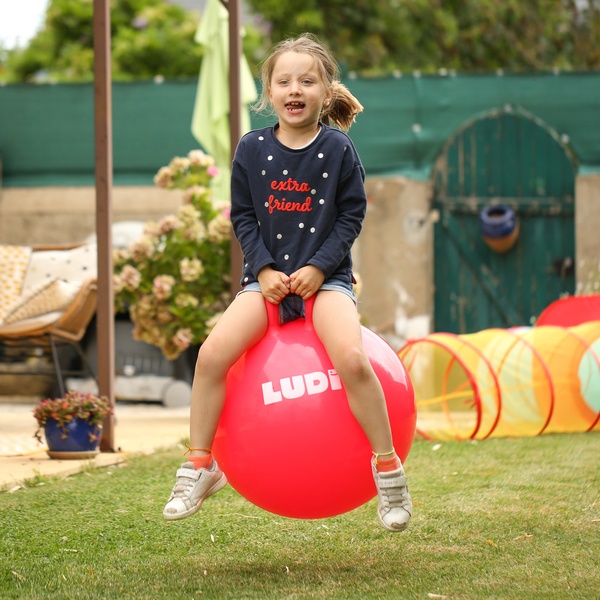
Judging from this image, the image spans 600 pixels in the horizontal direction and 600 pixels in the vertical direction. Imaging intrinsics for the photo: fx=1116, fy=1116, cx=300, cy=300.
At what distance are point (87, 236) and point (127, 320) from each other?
1673mm

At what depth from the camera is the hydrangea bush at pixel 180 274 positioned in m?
8.20

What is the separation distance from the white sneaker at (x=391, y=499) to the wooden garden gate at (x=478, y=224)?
6.97m

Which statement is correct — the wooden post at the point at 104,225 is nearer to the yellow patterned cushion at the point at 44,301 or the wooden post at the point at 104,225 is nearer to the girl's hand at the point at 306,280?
the yellow patterned cushion at the point at 44,301

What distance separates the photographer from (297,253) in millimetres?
3609

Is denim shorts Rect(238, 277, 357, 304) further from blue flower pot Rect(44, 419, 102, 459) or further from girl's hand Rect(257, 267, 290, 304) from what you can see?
blue flower pot Rect(44, 419, 102, 459)

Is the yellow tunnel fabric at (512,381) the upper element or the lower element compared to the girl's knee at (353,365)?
lower

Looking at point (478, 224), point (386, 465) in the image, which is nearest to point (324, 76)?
point (386, 465)

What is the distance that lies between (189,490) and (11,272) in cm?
556

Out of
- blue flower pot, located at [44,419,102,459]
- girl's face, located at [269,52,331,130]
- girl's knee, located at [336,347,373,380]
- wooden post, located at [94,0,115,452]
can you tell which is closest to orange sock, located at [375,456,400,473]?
girl's knee, located at [336,347,373,380]

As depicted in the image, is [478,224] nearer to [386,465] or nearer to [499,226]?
[499,226]

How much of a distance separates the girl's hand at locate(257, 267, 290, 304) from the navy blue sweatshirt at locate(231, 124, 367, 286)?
41mm

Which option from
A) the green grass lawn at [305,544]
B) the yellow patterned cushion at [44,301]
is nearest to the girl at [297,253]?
the green grass lawn at [305,544]

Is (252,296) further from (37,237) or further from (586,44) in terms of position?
(586,44)

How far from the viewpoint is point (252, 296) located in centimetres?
362
